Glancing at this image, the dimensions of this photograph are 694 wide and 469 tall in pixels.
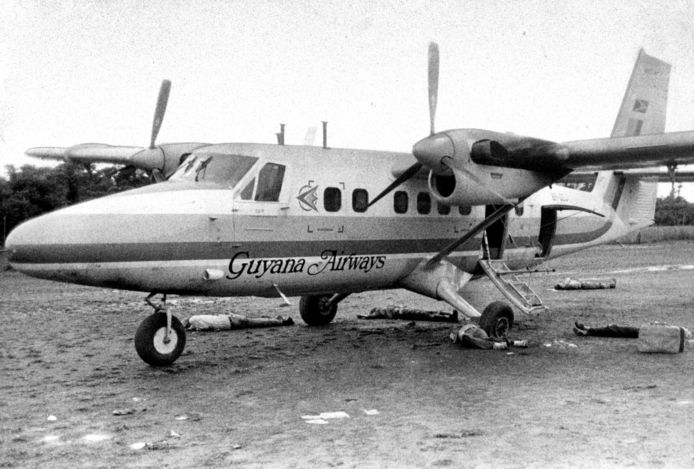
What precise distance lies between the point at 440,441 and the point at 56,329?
10.1 m

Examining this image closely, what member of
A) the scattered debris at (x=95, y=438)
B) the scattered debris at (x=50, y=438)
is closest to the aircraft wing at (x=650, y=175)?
the scattered debris at (x=95, y=438)

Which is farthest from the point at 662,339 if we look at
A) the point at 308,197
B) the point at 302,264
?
the point at 308,197

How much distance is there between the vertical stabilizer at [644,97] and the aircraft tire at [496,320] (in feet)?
23.6

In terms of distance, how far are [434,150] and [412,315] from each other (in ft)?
16.3

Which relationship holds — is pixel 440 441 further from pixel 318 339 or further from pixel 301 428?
pixel 318 339

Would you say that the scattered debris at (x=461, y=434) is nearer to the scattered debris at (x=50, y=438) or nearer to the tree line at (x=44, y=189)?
the scattered debris at (x=50, y=438)

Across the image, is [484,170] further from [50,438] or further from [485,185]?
[50,438]

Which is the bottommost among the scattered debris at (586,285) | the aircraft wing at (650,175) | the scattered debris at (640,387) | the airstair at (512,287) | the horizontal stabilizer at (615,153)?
the scattered debris at (586,285)

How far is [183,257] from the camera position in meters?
9.16

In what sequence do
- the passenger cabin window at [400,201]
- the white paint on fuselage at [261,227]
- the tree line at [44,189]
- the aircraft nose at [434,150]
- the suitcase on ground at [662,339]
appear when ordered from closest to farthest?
the white paint on fuselage at [261,227] < the suitcase on ground at [662,339] < the aircraft nose at [434,150] < the passenger cabin window at [400,201] < the tree line at [44,189]

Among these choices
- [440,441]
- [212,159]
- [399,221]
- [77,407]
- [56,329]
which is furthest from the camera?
[56,329]

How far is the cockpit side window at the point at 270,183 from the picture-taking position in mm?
10070

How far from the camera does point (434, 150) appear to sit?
10656 mm

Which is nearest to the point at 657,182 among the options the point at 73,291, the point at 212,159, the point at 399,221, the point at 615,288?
the point at 615,288
